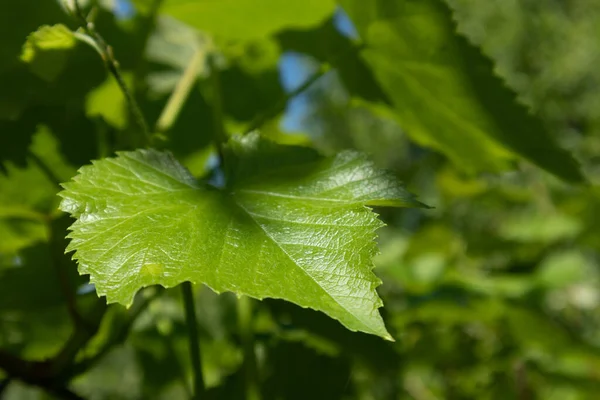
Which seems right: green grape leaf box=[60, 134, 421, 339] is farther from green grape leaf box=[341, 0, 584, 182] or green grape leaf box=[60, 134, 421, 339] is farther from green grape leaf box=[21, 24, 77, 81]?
green grape leaf box=[341, 0, 584, 182]

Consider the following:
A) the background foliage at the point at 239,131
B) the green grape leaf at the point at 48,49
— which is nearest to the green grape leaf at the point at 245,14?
the background foliage at the point at 239,131

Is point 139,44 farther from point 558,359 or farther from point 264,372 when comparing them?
point 558,359

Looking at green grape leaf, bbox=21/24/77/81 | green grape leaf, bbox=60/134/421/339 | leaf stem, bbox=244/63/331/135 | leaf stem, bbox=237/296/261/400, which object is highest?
green grape leaf, bbox=21/24/77/81

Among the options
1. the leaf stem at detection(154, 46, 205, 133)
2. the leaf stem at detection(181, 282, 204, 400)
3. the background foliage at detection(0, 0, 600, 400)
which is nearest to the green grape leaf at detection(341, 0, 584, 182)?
the background foliage at detection(0, 0, 600, 400)

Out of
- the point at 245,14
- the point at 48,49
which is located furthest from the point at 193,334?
the point at 245,14

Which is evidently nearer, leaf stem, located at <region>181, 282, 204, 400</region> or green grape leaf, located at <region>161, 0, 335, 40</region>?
leaf stem, located at <region>181, 282, 204, 400</region>

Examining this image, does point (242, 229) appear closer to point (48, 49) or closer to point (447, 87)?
point (48, 49)

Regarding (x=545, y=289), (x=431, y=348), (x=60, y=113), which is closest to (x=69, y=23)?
(x=60, y=113)
